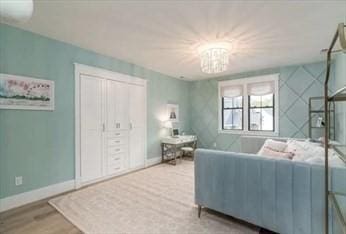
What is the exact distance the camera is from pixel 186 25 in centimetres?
260

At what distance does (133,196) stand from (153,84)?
9.68 feet

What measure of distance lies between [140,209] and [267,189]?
1.65 metres

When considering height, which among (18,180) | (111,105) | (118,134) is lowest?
(18,180)

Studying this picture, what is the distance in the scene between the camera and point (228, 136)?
5.64m

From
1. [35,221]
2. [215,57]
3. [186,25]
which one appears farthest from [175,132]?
[35,221]

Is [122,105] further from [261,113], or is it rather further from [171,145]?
[261,113]

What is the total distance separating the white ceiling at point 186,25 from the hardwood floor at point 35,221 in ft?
8.33

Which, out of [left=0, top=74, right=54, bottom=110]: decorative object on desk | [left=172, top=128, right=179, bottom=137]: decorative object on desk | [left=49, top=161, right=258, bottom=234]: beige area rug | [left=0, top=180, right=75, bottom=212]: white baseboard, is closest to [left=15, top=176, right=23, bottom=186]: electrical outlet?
[left=0, top=180, right=75, bottom=212]: white baseboard


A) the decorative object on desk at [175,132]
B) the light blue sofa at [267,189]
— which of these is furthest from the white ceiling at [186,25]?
the decorative object on desk at [175,132]

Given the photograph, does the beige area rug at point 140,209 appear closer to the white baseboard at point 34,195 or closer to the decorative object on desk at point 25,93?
the white baseboard at point 34,195

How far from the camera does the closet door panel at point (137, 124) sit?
440 cm

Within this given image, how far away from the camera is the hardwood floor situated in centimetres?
212

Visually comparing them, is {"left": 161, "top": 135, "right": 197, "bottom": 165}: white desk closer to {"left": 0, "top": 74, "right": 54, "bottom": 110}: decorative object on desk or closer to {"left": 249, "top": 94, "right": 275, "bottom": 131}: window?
{"left": 249, "top": 94, "right": 275, "bottom": 131}: window

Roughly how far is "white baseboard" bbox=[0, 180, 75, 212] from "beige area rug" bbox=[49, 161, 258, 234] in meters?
0.19
